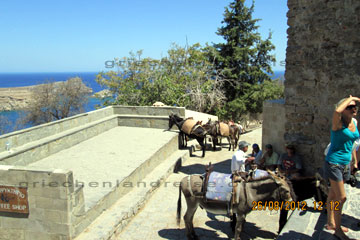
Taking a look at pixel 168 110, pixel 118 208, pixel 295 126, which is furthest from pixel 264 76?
pixel 118 208

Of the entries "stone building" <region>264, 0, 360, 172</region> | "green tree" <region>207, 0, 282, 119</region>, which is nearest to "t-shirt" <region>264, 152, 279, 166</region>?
"stone building" <region>264, 0, 360, 172</region>

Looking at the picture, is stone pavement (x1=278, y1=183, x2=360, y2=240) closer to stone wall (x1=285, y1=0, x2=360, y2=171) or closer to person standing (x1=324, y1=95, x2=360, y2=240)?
person standing (x1=324, y1=95, x2=360, y2=240)

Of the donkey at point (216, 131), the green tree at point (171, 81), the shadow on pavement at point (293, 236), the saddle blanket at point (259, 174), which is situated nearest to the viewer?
the shadow on pavement at point (293, 236)

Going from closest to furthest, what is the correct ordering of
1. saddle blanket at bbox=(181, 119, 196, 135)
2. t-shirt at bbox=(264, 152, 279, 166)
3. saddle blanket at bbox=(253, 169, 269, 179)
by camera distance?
saddle blanket at bbox=(253, 169, 269, 179) → t-shirt at bbox=(264, 152, 279, 166) → saddle blanket at bbox=(181, 119, 196, 135)

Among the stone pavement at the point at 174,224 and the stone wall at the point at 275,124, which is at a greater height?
the stone wall at the point at 275,124

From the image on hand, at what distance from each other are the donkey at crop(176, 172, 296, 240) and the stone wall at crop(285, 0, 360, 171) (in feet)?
8.32

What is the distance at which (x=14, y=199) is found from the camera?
20.7 ft

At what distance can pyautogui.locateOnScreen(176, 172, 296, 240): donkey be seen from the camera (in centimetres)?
563

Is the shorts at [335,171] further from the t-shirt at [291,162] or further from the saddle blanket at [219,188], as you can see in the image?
the t-shirt at [291,162]

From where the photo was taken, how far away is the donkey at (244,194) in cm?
563

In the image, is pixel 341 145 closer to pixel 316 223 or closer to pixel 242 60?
pixel 316 223

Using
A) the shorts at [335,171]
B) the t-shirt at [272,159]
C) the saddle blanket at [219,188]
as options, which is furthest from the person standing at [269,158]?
the shorts at [335,171]

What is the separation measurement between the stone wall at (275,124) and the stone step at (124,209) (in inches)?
142

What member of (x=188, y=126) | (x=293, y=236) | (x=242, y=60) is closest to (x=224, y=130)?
(x=188, y=126)
